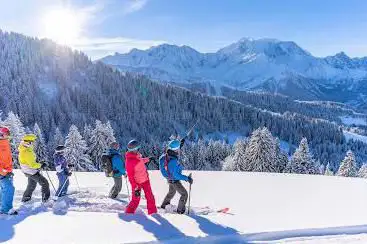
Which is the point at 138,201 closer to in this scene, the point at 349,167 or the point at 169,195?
the point at 169,195

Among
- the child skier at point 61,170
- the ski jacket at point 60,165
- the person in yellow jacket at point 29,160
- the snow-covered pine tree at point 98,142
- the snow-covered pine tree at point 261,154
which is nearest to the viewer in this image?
the person in yellow jacket at point 29,160

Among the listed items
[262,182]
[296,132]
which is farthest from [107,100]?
[262,182]

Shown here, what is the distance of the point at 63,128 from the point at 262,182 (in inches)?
4795

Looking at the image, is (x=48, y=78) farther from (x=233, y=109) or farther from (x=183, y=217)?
(x=183, y=217)

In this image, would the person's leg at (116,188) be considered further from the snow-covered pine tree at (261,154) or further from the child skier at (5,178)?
the snow-covered pine tree at (261,154)

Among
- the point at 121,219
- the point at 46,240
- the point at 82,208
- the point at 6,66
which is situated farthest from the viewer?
the point at 6,66

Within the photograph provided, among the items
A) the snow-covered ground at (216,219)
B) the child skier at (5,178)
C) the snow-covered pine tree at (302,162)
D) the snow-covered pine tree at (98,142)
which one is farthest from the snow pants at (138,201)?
the snow-covered pine tree at (98,142)

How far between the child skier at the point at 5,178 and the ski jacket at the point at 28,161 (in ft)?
2.80

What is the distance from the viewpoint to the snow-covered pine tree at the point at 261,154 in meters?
44.0

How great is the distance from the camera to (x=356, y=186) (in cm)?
1558

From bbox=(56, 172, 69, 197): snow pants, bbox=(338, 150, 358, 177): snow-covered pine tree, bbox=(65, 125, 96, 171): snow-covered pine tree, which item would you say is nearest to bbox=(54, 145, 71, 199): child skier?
bbox=(56, 172, 69, 197): snow pants

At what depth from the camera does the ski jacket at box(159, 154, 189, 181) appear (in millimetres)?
10786

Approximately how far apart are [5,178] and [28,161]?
1022 mm

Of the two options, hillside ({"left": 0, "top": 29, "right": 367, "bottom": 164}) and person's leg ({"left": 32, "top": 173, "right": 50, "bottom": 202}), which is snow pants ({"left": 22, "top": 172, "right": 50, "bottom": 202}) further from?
hillside ({"left": 0, "top": 29, "right": 367, "bottom": 164})
